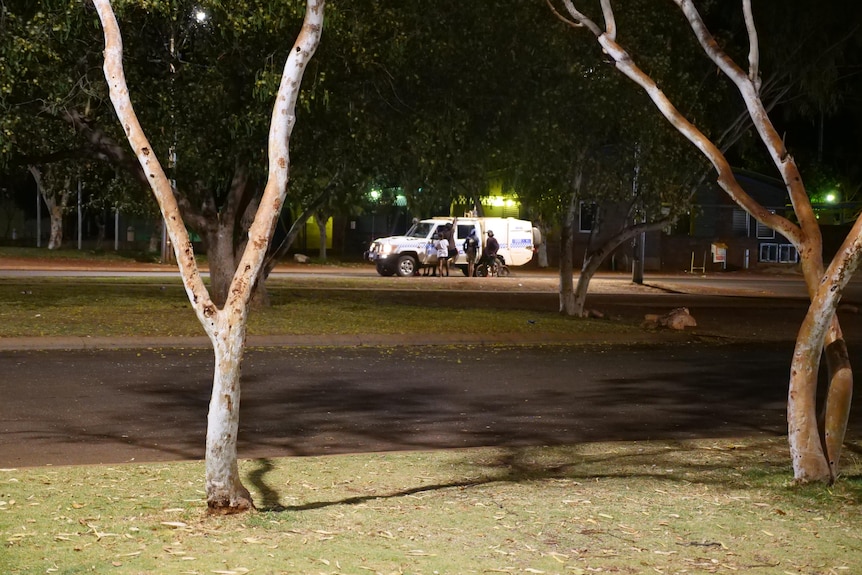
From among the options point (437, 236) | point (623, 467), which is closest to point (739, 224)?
point (437, 236)

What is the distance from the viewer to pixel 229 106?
60.4 feet

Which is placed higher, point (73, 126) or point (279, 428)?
A: point (73, 126)

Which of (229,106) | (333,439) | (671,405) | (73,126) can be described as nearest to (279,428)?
(333,439)

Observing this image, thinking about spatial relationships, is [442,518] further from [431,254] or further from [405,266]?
[431,254]

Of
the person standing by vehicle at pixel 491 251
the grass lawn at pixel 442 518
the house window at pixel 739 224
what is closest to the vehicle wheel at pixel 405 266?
the person standing by vehicle at pixel 491 251

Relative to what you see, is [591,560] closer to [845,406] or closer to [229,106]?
[845,406]

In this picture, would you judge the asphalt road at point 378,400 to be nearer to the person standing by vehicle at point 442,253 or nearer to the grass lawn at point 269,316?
the grass lawn at point 269,316

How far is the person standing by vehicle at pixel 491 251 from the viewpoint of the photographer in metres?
39.2

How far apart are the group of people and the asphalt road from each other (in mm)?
20946

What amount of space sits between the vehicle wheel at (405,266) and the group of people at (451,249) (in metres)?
0.57

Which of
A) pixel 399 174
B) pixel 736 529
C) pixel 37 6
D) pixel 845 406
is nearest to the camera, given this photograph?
pixel 736 529

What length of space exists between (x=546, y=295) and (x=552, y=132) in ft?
35.9

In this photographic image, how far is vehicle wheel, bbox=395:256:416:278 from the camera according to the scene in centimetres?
3928

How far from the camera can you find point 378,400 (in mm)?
12852
